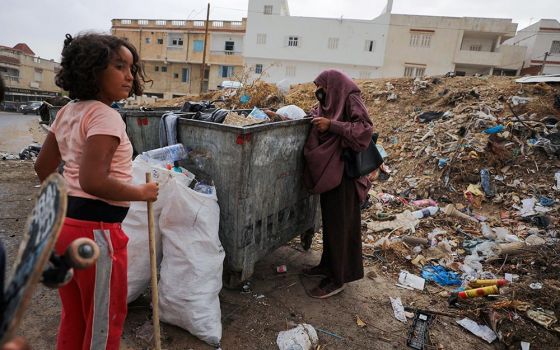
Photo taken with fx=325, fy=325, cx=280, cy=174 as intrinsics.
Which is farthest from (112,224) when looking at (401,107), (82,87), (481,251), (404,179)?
(401,107)

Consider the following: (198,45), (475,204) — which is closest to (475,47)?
(198,45)

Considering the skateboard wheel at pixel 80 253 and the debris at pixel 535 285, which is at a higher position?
the skateboard wheel at pixel 80 253

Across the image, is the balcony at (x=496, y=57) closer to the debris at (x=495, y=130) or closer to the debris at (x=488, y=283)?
the debris at (x=495, y=130)

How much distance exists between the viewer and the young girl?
1271mm

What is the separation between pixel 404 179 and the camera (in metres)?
6.34

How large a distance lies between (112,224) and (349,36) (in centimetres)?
2768

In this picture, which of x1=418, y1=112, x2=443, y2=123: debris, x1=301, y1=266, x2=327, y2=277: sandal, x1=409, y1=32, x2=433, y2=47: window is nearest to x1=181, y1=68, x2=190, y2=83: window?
x1=409, y1=32, x2=433, y2=47: window

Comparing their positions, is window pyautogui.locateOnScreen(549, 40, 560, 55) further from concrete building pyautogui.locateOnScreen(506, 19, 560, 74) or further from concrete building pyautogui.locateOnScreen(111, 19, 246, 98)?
concrete building pyautogui.locateOnScreen(111, 19, 246, 98)

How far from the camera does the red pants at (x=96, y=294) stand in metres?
1.38

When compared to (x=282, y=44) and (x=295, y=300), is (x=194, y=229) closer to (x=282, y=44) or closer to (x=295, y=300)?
(x=295, y=300)

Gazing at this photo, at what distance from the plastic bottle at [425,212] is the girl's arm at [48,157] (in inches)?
176

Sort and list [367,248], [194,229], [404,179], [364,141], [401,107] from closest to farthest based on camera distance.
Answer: [194,229], [364,141], [367,248], [404,179], [401,107]

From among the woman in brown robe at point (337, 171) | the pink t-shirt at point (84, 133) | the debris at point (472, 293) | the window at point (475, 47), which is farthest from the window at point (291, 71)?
the pink t-shirt at point (84, 133)

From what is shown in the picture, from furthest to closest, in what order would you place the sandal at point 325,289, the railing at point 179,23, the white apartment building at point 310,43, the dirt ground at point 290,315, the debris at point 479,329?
the railing at point 179,23 → the white apartment building at point 310,43 → the sandal at point 325,289 → the debris at point 479,329 → the dirt ground at point 290,315
